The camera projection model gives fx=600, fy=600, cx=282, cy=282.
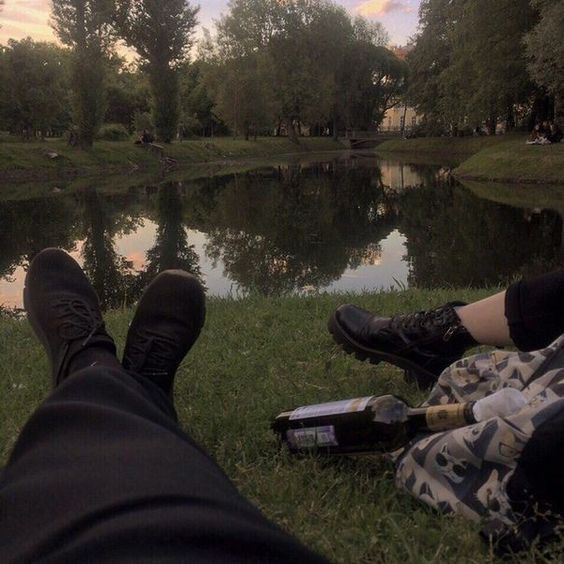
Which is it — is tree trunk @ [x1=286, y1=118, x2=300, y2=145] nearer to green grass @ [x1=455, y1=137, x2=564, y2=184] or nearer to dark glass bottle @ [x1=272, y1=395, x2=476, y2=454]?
green grass @ [x1=455, y1=137, x2=564, y2=184]

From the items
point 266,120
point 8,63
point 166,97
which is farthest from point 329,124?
point 8,63

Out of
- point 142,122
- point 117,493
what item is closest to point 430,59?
point 142,122

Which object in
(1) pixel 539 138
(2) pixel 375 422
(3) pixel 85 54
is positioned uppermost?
(3) pixel 85 54

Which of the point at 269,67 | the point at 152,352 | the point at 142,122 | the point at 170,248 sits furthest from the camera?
the point at 269,67

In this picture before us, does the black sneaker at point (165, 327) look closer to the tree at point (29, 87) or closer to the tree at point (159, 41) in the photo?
the tree at point (29, 87)

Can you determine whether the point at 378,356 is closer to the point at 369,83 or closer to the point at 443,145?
the point at 443,145

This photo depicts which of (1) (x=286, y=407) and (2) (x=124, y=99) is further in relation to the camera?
(2) (x=124, y=99)

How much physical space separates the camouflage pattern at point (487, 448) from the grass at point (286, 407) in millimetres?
72

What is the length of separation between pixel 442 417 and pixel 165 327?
1.11 metres

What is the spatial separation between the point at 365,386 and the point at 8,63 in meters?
32.2

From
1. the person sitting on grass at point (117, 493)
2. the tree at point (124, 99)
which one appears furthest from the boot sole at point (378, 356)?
the tree at point (124, 99)

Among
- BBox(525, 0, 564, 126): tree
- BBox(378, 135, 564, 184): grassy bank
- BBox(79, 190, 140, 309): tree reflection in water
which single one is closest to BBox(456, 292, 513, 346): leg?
BBox(79, 190, 140, 309): tree reflection in water

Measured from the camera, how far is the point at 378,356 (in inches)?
99.1

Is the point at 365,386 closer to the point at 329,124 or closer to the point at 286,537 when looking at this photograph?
the point at 286,537
